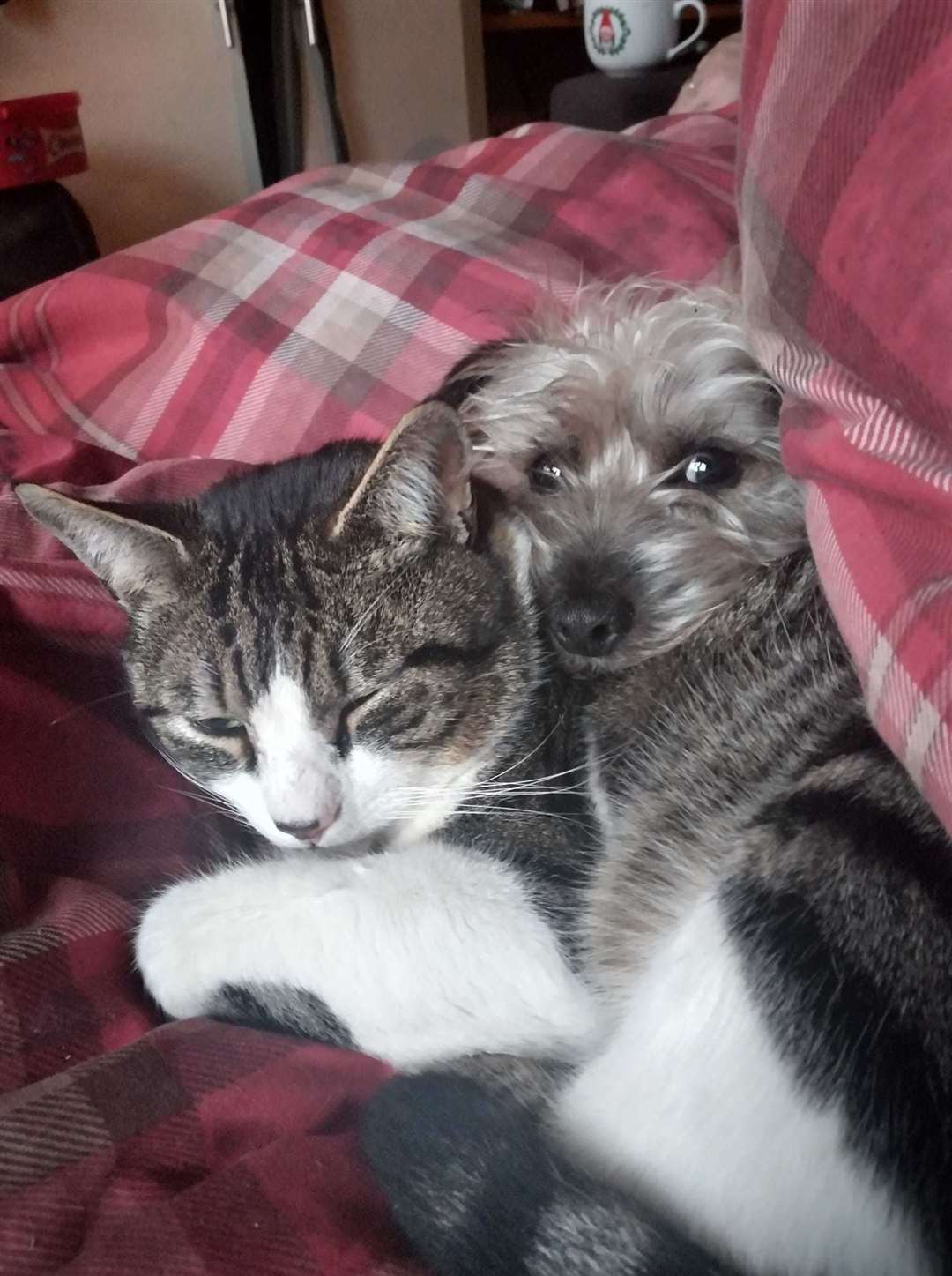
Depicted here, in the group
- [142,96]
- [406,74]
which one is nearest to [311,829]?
[142,96]

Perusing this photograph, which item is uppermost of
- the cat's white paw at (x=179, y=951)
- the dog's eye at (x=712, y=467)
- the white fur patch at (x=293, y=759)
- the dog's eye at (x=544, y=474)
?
the dog's eye at (x=712, y=467)

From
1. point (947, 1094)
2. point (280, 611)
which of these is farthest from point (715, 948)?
point (280, 611)

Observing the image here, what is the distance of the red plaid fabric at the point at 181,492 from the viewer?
24.0 inches

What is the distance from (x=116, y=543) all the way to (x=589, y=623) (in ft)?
1.43

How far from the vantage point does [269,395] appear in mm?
1330

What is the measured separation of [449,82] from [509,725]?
266 centimetres

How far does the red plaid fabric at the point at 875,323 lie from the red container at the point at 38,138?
1835 mm

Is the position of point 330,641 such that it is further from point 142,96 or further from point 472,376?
point 142,96

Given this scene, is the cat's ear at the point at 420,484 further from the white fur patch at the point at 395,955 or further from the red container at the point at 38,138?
the red container at the point at 38,138

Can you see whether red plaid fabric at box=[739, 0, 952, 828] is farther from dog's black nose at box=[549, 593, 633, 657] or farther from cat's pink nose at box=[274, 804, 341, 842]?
cat's pink nose at box=[274, 804, 341, 842]

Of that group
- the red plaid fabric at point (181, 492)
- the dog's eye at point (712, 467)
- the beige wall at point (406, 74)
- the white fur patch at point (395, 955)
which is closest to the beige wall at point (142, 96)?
the beige wall at point (406, 74)

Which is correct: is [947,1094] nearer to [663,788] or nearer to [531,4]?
[663,788]

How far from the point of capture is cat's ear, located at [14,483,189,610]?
0.85 meters

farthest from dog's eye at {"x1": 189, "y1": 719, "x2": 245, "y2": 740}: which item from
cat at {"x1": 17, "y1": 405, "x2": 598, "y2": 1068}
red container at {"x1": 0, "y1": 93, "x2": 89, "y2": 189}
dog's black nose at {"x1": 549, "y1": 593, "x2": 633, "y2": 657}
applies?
red container at {"x1": 0, "y1": 93, "x2": 89, "y2": 189}
